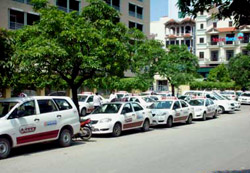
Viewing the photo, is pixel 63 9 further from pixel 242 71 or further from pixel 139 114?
pixel 242 71

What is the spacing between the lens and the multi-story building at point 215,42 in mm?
69312

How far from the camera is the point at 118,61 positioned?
54.7 ft

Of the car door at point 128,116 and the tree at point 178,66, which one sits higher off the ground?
the tree at point 178,66

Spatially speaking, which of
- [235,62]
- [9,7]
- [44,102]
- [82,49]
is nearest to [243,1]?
[44,102]

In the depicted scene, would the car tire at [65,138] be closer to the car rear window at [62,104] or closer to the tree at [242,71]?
the car rear window at [62,104]

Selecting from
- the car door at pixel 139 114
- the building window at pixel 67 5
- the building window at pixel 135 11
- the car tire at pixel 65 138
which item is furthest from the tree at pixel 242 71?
the car tire at pixel 65 138

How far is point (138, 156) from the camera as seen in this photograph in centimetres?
1035

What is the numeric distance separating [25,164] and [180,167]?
3981 mm

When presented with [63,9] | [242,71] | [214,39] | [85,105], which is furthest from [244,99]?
[214,39]

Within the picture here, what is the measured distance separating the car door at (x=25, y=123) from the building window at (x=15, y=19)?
25.2 meters

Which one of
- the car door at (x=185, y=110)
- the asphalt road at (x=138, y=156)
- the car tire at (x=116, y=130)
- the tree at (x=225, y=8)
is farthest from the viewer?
the car door at (x=185, y=110)

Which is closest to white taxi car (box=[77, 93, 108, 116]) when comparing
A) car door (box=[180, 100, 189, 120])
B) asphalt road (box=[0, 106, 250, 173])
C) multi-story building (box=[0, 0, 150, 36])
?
car door (box=[180, 100, 189, 120])

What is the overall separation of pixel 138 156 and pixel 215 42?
64.8 metres

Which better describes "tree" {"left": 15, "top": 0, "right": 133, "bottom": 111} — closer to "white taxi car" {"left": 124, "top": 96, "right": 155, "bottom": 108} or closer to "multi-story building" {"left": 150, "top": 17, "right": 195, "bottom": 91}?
"white taxi car" {"left": 124, "top": 96, "right": 155, "bottom": 108}
